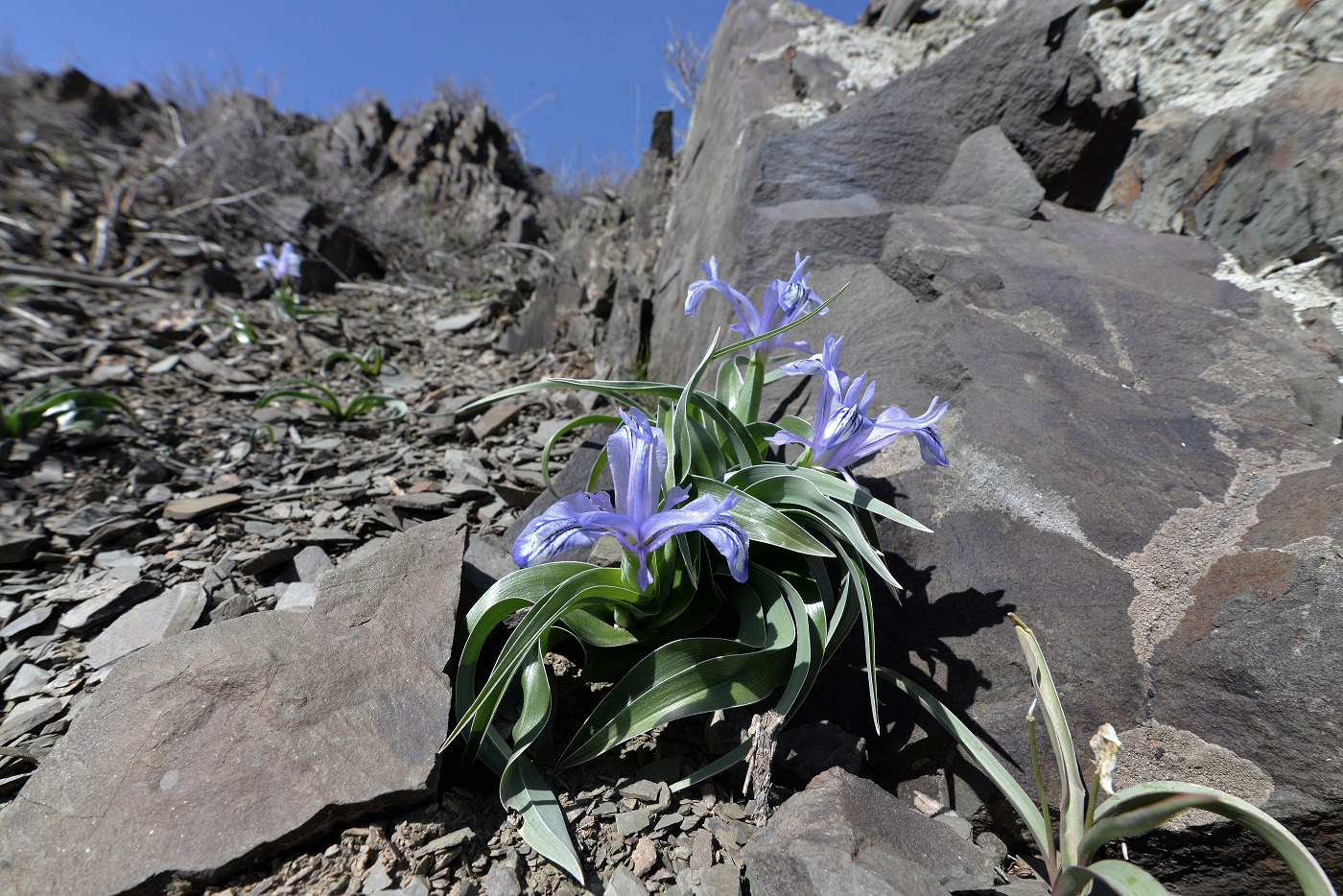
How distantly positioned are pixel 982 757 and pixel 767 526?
70 centimetres

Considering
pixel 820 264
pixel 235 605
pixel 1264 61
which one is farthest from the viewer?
pixel 1264 61

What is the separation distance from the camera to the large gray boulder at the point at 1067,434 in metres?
1.63

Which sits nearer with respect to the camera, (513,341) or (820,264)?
(820,264)

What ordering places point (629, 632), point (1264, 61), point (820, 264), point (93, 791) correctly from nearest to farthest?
point (93, 791)
point (629, 632)
point (820, 264)
point (1264, 61)

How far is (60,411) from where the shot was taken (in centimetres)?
322

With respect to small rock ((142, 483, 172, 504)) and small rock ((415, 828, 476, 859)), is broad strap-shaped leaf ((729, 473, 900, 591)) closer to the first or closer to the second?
small rock ((415, 828, 476, 859))

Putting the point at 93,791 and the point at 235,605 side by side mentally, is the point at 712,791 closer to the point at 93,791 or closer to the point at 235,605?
the point at 93,791

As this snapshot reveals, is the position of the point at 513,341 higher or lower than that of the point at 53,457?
higher

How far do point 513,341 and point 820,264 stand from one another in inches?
106

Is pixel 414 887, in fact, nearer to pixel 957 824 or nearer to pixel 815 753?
pixel 815 753

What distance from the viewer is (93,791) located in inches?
54.5

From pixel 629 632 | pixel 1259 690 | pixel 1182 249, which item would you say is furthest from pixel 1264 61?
pixel 629 632

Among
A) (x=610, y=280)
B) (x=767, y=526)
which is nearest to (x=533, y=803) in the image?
(x=767, y=526)

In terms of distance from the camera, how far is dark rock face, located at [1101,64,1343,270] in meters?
2.71
